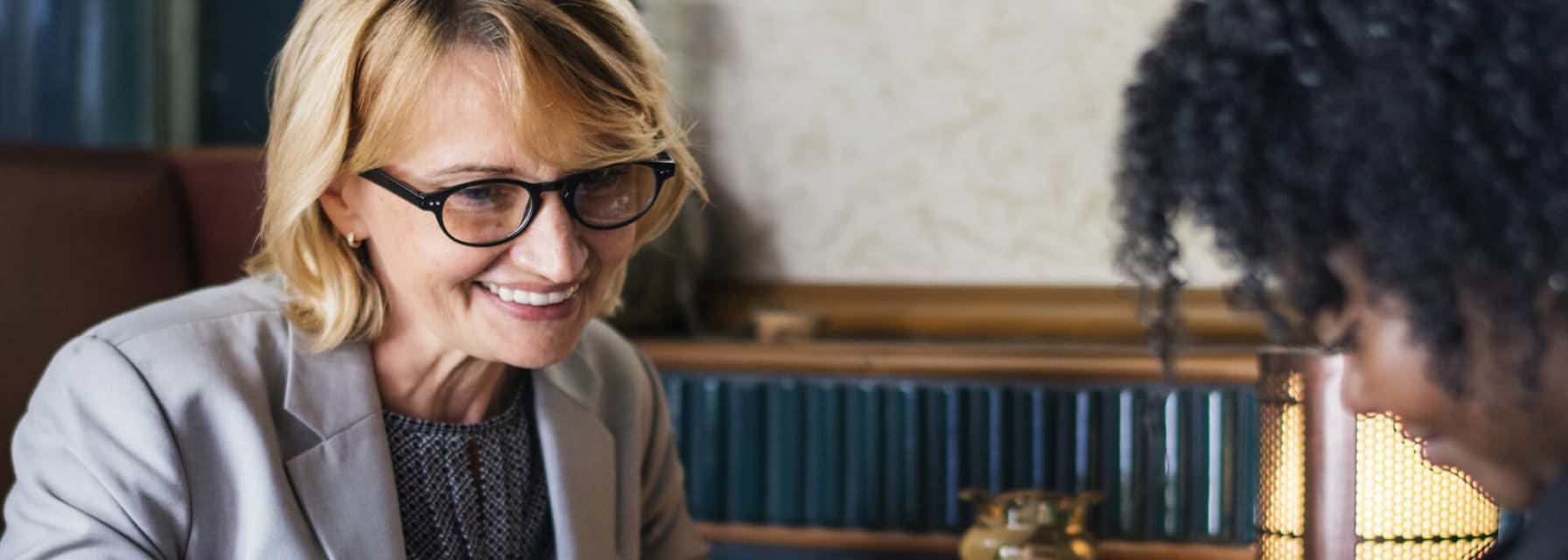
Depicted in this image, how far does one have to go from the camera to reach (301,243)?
1.36 metres

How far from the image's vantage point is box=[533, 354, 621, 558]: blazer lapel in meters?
1.48

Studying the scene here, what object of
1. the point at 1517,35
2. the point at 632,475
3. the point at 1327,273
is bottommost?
the point at 632,475

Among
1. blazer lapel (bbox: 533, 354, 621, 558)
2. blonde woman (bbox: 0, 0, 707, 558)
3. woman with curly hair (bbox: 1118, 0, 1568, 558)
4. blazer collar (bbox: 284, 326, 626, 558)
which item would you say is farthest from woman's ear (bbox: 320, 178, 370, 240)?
woman with curly hair (bbox: 1118, 0, 1568, 558)

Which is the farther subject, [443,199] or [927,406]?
[927,406]

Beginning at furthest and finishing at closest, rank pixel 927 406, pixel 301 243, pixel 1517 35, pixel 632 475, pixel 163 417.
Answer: pixel 927 406, pixel 632 475, pixel 301 243, pixel 163 417, pixel 1517 35

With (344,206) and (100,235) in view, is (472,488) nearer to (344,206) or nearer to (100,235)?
(344,206)

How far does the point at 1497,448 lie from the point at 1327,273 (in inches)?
4.9

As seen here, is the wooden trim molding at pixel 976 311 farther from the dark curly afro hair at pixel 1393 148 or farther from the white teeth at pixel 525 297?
the dark curly afro hair at pixel 1393 148

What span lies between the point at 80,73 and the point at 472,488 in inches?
45.5

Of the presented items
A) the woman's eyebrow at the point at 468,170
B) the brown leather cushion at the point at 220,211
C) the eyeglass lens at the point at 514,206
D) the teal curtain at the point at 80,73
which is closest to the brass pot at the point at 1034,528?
the eyeglass lens at the point at 514,206

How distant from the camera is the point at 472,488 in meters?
1.42

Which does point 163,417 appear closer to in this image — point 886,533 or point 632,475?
point 632,475

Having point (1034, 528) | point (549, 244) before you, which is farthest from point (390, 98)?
point (1034, 528)

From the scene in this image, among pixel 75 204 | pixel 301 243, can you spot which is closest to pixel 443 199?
pixel 301 243
